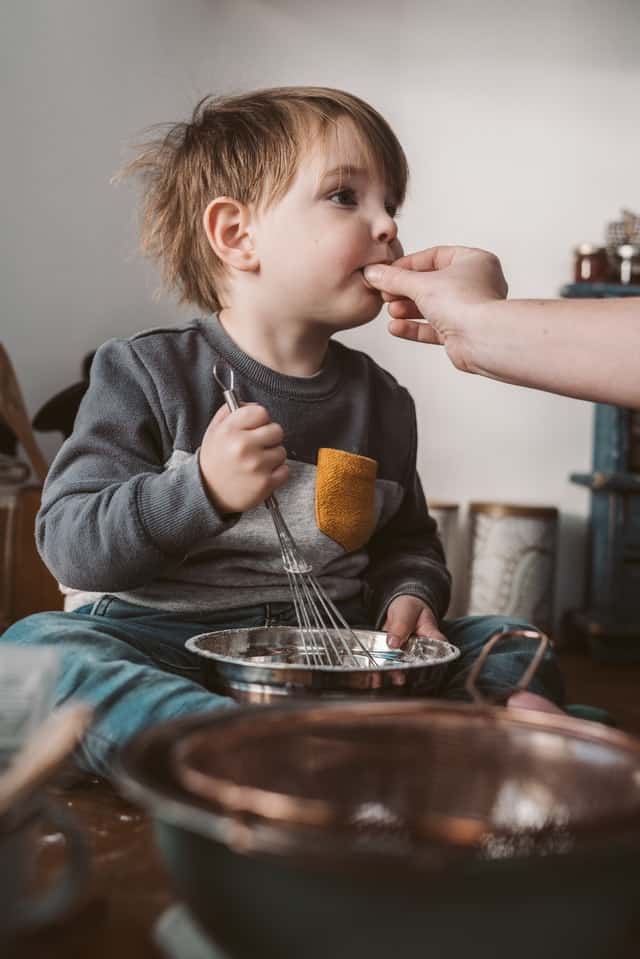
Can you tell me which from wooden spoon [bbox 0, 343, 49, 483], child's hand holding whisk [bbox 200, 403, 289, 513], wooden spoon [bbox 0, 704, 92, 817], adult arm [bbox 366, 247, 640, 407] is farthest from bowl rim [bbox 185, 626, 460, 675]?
wooden spoon [bbox 0, 343, 49, 483]

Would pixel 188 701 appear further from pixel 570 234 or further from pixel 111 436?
pixel 570 234

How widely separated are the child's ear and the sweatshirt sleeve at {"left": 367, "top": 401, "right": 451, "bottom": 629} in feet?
0.96

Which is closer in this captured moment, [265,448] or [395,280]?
[265,448]

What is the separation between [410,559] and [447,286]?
1.28ft

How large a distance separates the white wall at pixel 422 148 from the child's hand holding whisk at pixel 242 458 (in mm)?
1682

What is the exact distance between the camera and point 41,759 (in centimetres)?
39

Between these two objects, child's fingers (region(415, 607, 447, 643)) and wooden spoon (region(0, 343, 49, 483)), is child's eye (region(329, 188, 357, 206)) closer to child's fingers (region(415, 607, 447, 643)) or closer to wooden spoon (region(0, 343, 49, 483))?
child's fingers (region(415, 607, 447, 643))

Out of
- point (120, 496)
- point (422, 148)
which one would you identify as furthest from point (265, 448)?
A: point (422, 148)

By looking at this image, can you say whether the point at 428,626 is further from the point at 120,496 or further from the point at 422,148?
the point at 422,148

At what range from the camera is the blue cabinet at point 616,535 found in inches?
93.5

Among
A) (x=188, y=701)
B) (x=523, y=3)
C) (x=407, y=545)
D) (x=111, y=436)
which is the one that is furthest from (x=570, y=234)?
(x=188, y=701)

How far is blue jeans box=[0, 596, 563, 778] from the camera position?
0.76 meters

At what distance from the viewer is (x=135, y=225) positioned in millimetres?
2518

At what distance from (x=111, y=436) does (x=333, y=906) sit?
767 millimetres
